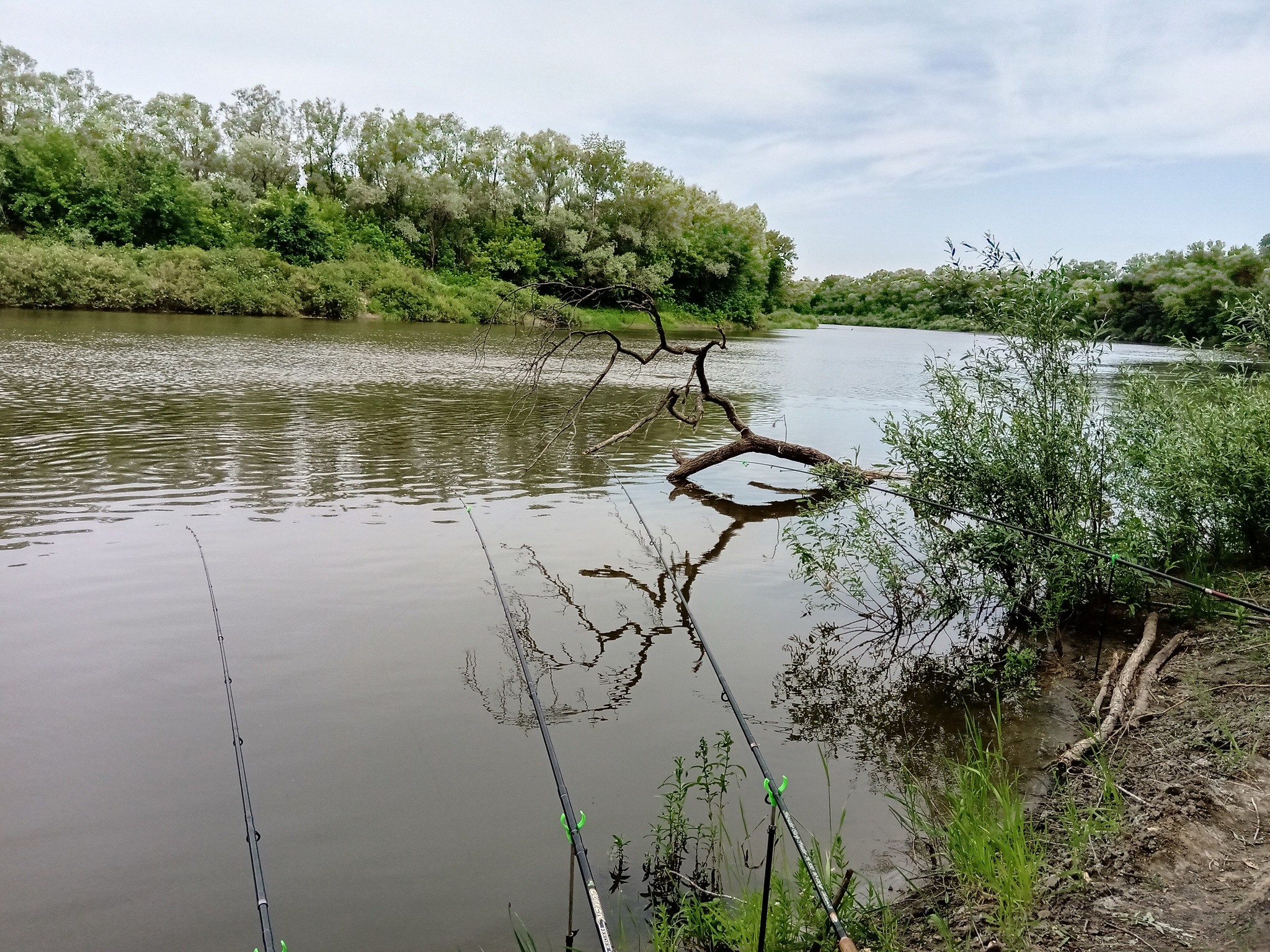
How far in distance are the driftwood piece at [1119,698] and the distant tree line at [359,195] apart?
157 ft

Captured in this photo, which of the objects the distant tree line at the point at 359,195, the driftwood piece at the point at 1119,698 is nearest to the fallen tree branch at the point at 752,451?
the driftwood piece at the point at 1119,698

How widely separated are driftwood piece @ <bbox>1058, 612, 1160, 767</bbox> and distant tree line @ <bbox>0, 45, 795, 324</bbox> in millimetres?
47852

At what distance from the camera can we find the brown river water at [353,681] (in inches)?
171

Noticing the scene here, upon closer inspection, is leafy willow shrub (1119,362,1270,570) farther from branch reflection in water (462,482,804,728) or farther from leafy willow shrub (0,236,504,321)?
leafy willow shrub (0,236,504,321)

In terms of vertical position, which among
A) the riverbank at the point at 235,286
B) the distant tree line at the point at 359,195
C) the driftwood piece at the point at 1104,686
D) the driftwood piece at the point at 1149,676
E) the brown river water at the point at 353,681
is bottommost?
the brown river water at the point at 353,681

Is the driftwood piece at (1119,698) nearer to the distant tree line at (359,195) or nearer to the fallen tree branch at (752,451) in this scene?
the fallen tree branch at (752,451)

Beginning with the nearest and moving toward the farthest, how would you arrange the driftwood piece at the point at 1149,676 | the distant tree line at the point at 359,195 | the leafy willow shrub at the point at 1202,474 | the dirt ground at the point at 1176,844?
the dirt ground at the point at 1176,844
the driftwood piece at the point at 1149,676
the leafy willow shrub at the point at 1202,474
the distant tree line at the point at 359,195

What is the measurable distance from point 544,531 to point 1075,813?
7579 millimetres

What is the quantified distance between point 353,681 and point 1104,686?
544cm

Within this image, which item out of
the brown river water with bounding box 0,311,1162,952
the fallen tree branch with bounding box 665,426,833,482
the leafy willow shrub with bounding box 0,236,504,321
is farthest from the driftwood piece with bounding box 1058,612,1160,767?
the leafy willow shrub with bounding box 0,236,504,321

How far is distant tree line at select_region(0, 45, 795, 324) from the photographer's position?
51.5 meters

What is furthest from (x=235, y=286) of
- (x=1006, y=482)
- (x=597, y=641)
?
(x=1006, y=482)

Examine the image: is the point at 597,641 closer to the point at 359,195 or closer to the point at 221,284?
the point at 221,284

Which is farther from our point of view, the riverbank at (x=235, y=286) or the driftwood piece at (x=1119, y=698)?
the riverbank at (x=235, y=286)
